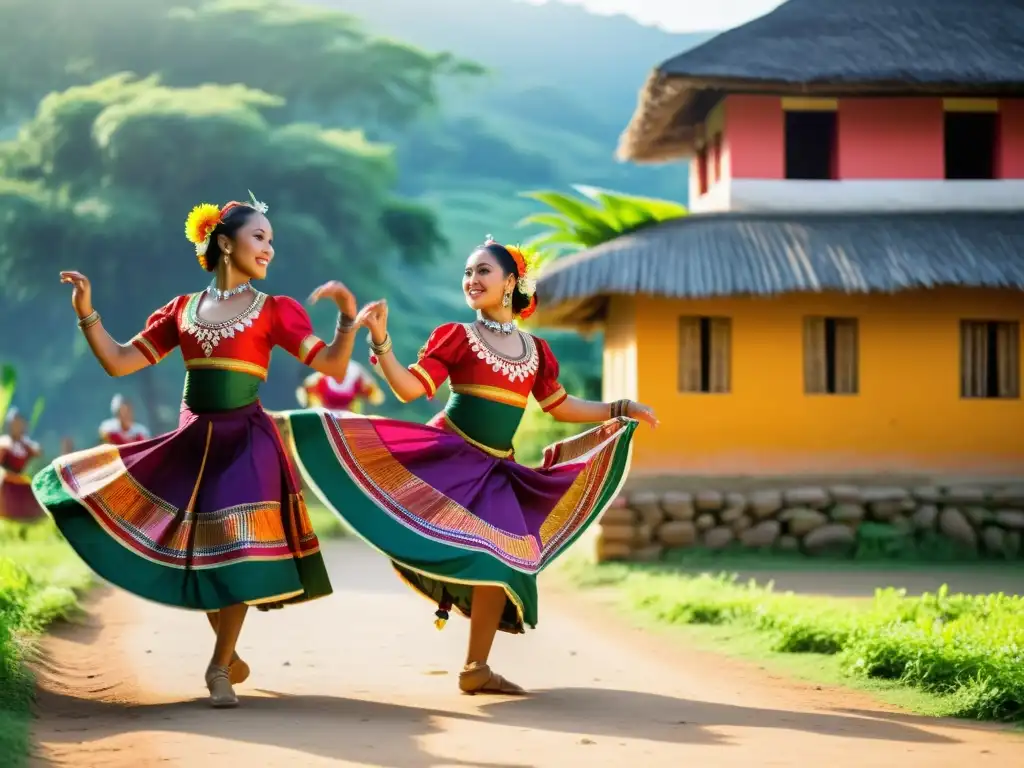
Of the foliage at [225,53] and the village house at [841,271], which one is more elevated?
the foliage at [225,53]

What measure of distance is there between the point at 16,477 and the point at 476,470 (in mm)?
12226

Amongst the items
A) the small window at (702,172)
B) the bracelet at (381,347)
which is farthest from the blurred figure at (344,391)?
the bracelet at (381,347)

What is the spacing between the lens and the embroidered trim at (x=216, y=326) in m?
6.67

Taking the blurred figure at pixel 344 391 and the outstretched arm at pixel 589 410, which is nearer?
the outstretched arm at pixel 589 410

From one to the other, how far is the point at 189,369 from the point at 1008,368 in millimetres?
11092

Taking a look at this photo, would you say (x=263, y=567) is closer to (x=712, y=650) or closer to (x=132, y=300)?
(x=712, y=650)

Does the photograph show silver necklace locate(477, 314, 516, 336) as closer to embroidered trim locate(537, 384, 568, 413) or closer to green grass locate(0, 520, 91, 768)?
embroidered trim locate(537, 384, 568, 413)

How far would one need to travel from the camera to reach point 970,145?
1683cm

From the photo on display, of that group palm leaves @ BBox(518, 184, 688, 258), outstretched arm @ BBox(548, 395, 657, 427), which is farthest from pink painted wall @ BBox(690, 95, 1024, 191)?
outstretched arm @ BBox(548, 395, 657, 427)

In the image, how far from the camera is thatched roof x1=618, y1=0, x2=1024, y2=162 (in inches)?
612

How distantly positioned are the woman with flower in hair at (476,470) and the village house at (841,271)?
7.37 m

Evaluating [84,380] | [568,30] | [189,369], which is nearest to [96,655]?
[189,369]

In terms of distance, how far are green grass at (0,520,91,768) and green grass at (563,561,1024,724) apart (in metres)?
3.73

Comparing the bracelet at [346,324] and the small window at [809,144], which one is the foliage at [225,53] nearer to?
the small window at [809,144]
